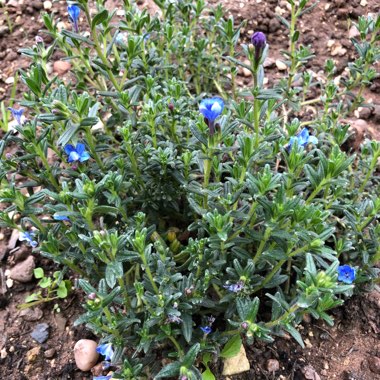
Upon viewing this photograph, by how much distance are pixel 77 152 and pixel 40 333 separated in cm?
142

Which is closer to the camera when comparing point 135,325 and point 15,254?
point 135,325

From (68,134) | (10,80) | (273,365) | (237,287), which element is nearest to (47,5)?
(10,80)

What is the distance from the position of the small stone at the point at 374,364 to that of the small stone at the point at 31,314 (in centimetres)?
245

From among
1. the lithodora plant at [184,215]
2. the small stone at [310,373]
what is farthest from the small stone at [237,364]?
the small stone at [310,373]

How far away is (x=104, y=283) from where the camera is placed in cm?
274

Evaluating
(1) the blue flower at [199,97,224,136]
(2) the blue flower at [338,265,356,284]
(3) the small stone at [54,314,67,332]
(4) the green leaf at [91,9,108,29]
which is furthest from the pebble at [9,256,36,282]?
(2) the blue flower at [338,265,356,284]

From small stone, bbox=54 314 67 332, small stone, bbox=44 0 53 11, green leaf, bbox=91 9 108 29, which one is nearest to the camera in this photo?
green leaf, bbox=91 9 108 29

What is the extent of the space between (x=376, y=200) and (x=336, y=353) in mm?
1127

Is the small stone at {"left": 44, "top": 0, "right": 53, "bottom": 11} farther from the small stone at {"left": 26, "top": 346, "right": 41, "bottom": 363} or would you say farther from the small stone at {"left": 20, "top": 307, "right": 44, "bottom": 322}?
the small stone at {"left": 26, "top": 346, "right": 41, "bottom": 363}

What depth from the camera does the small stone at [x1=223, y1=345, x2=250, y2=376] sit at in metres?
3.17

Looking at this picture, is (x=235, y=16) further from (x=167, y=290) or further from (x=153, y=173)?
(x=167, y=290)

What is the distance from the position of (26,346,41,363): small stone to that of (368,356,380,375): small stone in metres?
2.38

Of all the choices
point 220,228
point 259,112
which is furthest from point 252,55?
point 220,228

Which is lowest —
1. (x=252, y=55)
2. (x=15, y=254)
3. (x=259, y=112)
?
(x=15, y=254)
